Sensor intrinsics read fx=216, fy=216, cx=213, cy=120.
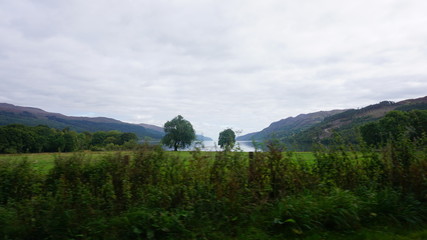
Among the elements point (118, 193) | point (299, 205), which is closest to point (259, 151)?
point (299, 205)

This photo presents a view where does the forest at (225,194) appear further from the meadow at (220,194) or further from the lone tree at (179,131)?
the lone tree at (179,131)

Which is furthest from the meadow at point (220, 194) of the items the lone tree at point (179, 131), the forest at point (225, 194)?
the lone tree at point (179, 131)

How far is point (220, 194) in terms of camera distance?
544cm

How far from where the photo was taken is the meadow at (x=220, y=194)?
4.55 metres

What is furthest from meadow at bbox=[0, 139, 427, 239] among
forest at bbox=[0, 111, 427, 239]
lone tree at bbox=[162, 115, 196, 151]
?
lone tree at bbox=[162, 115, 196, 151]

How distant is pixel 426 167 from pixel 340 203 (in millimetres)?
2897

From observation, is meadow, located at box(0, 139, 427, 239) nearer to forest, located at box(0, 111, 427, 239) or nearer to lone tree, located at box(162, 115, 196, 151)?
forest, located at box(0, 111, 427, 239)

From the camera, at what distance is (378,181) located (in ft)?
20.7

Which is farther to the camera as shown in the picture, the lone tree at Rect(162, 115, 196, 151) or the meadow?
the lone tree at Rect(162, 115, 196, 151)

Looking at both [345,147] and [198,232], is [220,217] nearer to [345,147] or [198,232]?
[198,232]

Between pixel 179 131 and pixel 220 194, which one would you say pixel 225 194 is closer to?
pixel 220 194

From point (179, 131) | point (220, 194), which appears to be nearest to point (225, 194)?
point (220, 194)

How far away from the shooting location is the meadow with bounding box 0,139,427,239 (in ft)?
14.9

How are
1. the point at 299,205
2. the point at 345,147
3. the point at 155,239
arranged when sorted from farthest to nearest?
the point at 345,147 < the point at 299,205 < the point at 155,239
